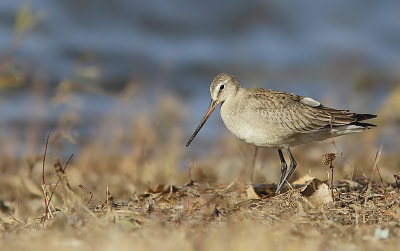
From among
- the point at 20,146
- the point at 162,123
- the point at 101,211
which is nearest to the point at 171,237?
the point at 101,211

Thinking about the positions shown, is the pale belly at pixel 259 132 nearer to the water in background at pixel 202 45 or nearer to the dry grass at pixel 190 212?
the dry grass at pixel 190 212

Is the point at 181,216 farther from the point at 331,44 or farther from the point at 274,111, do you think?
the point at 331,44

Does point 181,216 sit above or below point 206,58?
below

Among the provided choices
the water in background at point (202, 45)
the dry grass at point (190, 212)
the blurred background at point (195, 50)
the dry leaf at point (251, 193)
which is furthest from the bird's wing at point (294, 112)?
the water in background at point (202, 45)

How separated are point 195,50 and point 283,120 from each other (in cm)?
1259

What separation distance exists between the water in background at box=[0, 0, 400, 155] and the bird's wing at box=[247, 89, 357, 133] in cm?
667

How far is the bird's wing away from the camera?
6.47 meters

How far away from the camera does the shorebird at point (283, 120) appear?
6.39 m

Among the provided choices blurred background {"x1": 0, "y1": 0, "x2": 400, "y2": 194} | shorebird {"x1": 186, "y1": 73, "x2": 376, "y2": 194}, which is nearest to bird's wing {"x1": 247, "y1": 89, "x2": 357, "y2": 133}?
shorebird {"x1": 186, "y1": 73, "x2": 376, "y2": 194}

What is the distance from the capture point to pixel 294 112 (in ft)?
21.5

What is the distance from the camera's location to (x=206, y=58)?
18297mm

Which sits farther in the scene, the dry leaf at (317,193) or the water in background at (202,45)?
the water in background at (202,45)

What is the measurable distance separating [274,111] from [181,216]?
196 centimetres

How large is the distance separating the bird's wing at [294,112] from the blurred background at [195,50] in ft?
13.1
